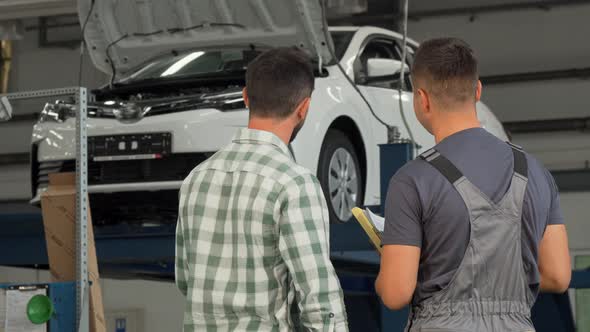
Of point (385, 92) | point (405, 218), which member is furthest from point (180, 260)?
point (385, 92)

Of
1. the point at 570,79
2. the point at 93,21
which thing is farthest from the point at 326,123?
the point at 570,79

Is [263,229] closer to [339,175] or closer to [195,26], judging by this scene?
[339,175]

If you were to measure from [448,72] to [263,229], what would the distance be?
536 millimetres

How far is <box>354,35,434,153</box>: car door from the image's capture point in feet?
19.7

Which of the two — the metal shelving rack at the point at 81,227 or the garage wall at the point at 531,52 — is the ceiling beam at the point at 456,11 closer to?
the garage wall at the point at 531,52

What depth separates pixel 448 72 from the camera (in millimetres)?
2125

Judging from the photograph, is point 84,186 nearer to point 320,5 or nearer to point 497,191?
point 320,5

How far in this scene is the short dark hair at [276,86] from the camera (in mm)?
2381

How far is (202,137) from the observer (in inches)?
196

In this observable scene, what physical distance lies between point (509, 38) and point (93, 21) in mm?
7844

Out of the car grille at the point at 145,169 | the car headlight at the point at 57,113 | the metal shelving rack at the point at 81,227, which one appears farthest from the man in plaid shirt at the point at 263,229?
the car headlight at the point at 57,113

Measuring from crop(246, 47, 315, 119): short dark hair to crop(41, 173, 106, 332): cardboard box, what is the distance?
6.08 ft

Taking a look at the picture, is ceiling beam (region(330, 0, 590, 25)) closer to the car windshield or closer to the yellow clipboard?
the car windshield

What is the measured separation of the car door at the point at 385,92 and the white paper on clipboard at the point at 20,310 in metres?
2.58
